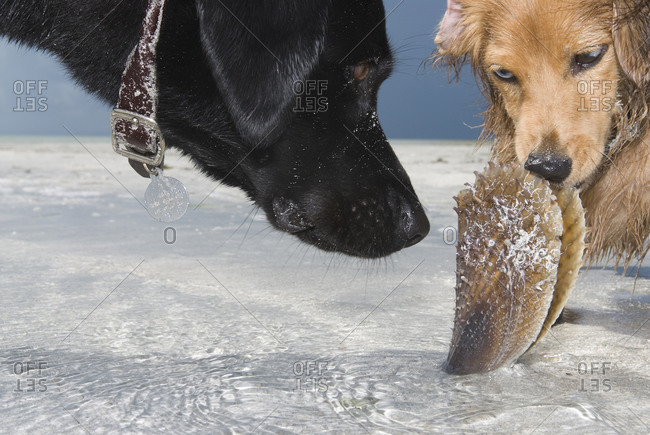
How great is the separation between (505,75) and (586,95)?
0.36 metres

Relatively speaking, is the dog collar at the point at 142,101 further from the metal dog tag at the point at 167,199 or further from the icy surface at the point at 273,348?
the icy surface at the point at 273,348

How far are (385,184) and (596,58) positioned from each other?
99 cm

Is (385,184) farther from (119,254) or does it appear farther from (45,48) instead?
(119,254)

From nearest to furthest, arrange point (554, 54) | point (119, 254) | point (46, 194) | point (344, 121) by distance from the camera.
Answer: point (344, 121) → point (554, 54) → point (119, 254) → point (46, 194)

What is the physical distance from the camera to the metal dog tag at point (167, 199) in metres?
2.31

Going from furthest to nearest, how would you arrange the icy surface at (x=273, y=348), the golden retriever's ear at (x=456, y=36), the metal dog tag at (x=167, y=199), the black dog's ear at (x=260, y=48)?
the golden retriever's ear at (x=456, y=36) → the metal dog tag at (x=167, y=199) → the black dog's ear at (x=260, y=48) → the icy surface at (x=273, y=348)

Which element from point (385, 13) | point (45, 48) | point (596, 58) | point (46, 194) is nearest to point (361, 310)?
point (385, 13)

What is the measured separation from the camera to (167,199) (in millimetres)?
2320

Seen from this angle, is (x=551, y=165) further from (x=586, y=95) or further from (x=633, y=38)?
(x=633, y=38)

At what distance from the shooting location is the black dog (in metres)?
1.92

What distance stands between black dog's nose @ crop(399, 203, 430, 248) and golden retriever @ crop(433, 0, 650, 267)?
47 cm

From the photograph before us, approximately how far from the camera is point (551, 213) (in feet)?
6.64

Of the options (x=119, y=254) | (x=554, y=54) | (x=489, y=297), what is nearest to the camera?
(x=489, y=297)

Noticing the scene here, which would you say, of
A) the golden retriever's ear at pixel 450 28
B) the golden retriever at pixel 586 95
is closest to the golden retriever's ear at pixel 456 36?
the golden retriever's ear at pixel 450 28
